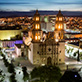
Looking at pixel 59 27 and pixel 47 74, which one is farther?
pixel 59 27

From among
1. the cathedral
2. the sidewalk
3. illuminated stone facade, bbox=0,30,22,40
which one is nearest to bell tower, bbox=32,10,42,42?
the cathedral

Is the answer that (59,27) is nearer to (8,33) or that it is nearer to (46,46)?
(46,46)

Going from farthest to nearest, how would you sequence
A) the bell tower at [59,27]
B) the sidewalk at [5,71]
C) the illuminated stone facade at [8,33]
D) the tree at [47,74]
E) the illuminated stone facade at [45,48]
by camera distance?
the illuminated stone facade at [8,33]
the bell tower at [59,27]
the illuminated stone facade at [45,48]
the sidewalk at [5,71]
the tree at [47,74]

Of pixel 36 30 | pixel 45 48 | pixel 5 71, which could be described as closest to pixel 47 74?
pixel 5 71

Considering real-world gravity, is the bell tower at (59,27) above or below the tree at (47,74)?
above

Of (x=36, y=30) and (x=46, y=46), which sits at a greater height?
(x=36, y=30)

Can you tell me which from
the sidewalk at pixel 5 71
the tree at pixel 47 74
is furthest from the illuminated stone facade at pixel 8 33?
the tree at pixel 47 74

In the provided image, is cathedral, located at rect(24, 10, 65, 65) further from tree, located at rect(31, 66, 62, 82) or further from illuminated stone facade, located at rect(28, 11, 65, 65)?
tree, located at rect(31, 66, 62, 82)

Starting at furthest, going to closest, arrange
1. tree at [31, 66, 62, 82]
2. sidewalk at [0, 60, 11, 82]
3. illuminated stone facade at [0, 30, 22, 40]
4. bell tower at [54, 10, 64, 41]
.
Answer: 1. illuminated stone facade at [0, 30, 22, 40]
2. bell tower at [54, 10, 64, 41]
3. sidewalk at [0, 60, 11, 82]
4. tree at [31, 66, 62, 82]

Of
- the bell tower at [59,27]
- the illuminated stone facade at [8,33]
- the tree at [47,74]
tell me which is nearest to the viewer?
the tree at [47,74]

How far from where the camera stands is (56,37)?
614 inches

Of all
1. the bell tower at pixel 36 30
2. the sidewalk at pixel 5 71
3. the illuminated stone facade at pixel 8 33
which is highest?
the bell tower at pixel 36 30

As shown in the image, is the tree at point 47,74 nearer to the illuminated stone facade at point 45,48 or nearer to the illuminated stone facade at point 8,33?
the illuminated stone facade at point 45,48

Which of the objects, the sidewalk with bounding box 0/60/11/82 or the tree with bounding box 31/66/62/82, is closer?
the tree with bounding box 31/66/62/82
